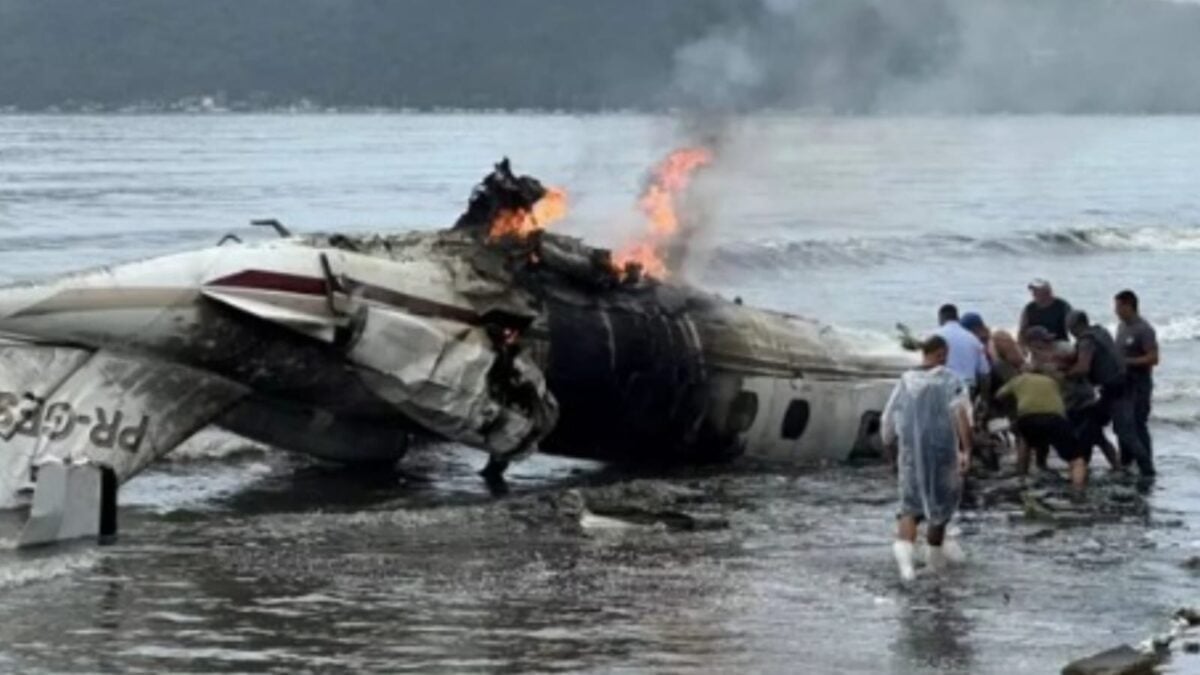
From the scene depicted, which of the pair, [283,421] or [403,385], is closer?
[403,385]

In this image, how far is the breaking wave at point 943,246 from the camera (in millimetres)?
56938

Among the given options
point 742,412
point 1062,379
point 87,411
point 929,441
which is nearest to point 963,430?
point 929,441

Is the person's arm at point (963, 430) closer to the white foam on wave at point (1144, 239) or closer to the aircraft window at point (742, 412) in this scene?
the aircraft window at point (742, 412)

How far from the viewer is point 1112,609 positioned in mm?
16266

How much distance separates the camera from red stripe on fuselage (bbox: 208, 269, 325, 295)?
782 inches

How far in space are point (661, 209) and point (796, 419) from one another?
9.69ft

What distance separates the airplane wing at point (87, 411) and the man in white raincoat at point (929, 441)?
20.9 feet

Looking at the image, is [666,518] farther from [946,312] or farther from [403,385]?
[946,312]

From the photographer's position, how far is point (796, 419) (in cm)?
2442

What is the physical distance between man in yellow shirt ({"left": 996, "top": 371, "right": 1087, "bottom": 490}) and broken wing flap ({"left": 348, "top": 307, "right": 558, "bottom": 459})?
14.6 feet

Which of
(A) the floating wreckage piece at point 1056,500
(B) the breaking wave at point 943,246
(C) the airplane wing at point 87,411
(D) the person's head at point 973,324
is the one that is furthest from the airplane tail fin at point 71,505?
(B) the breaking wave at point 943,246

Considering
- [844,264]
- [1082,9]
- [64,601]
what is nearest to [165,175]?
[844,264]

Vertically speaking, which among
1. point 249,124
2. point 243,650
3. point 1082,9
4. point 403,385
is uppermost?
point 249,124

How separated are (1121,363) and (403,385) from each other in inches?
→ 282
